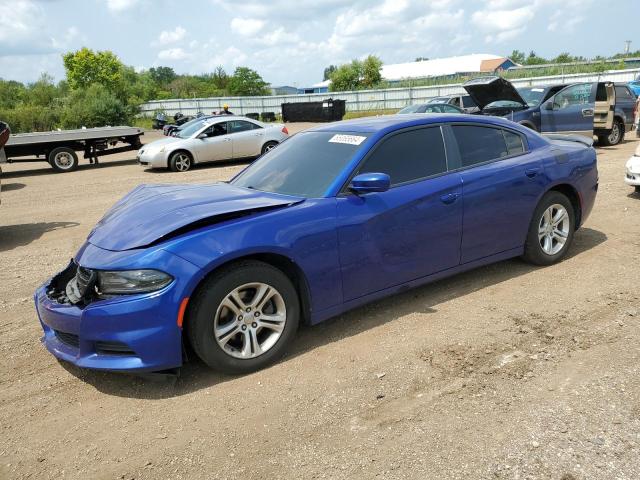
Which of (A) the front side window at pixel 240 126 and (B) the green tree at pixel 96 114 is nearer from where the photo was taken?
(A) the front side window at pixel 240 126

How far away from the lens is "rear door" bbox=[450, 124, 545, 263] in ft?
14.3

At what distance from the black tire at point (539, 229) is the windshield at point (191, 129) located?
11717 millimetres

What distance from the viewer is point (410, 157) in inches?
165

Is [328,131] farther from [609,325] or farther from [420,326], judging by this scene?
[609,325]

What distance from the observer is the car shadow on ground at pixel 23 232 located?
287 inches

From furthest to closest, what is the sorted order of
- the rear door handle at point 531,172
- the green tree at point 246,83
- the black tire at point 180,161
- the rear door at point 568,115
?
the green tree at point 246,83 < the black tire at point 180,161 < the rear door at point 568,115 < the rear door handle at point 531,172

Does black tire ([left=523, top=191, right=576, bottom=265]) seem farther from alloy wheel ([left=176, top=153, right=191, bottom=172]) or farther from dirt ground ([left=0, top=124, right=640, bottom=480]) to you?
alloy wheel ([left=176, top=153, right=191, bottom=172])

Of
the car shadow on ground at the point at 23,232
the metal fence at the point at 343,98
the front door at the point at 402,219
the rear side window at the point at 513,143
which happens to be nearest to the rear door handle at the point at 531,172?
the rear side window at the point at 513,143

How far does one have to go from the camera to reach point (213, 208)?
3510mm

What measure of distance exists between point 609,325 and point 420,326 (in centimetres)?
139

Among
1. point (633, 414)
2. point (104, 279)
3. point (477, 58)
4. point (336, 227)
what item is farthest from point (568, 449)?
point (477, 58)

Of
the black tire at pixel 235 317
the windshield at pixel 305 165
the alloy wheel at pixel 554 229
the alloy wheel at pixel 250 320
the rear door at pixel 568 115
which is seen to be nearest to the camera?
the black tire at pixel 235 317

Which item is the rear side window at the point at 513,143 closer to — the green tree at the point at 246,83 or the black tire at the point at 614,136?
the black tire at the point at 614,136

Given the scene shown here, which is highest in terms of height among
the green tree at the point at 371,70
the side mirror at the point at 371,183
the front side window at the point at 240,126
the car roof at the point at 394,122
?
the green tree at the point at 371,70
